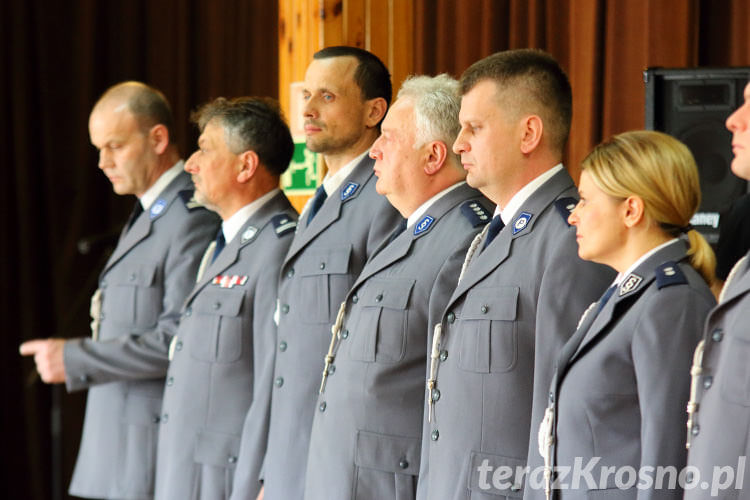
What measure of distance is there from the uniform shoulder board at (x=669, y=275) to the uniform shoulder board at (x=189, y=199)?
2.06 meters

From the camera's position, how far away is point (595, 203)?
6.89ft

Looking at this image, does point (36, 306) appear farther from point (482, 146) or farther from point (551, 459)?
point (551, 459)

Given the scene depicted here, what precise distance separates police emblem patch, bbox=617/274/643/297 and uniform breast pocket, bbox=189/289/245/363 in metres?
1.46

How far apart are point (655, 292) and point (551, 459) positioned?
37cm

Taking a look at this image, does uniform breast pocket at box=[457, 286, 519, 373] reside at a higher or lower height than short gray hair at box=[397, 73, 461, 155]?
lower

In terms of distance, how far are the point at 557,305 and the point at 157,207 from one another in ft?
6.40

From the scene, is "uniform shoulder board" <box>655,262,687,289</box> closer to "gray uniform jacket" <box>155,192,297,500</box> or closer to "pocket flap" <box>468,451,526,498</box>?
"pocket flap" <box>468,451,526,498</box>

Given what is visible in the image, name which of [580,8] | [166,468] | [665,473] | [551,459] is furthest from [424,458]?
[580,8]

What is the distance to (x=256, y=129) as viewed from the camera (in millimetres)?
3480

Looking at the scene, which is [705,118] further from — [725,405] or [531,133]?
[725,405]

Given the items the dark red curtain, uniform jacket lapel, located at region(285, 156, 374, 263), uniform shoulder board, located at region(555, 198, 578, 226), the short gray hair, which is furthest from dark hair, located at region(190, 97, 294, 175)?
the dark red curtain

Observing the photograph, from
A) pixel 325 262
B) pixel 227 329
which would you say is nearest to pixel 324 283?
pixel 325 262

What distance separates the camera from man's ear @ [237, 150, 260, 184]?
135 inches

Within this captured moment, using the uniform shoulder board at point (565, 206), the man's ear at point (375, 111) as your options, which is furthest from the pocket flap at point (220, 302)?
the uniform shoulder board at point (565, 206)
